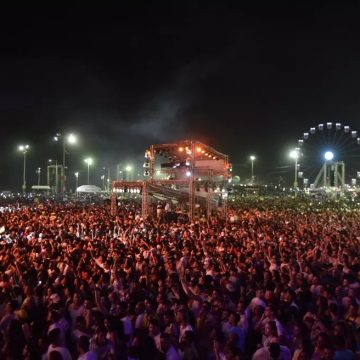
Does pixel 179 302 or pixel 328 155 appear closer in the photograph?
pixel 179 302

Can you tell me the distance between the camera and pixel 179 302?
697 cm

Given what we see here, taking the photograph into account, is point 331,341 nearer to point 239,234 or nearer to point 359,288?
point 359,288

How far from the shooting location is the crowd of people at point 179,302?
17.4 feet

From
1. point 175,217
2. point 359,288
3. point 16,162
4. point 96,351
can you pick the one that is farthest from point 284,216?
point 16,162

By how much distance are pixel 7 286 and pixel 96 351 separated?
3.38 meters

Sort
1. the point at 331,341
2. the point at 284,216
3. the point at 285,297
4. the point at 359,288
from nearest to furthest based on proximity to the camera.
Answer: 1. the point at 331,341
2. the point at 285,297
3. the point at 359,288
4. the point at 284,216

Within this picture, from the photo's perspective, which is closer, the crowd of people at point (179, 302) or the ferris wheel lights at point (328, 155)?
the crowd of people at point (179, 302)

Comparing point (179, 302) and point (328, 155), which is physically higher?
point (328, 155)

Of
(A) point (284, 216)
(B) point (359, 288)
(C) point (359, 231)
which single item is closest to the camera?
(B) point (359, 288)

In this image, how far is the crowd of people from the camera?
5297 millimetres

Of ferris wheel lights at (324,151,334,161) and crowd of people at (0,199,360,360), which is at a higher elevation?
ferris wheel lights at (324,151,334,161)

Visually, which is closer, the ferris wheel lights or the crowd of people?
the crowd of people

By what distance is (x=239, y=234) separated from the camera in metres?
15.3

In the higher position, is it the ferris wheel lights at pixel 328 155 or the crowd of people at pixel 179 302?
the ferris wheel lights at pixel 328 155
